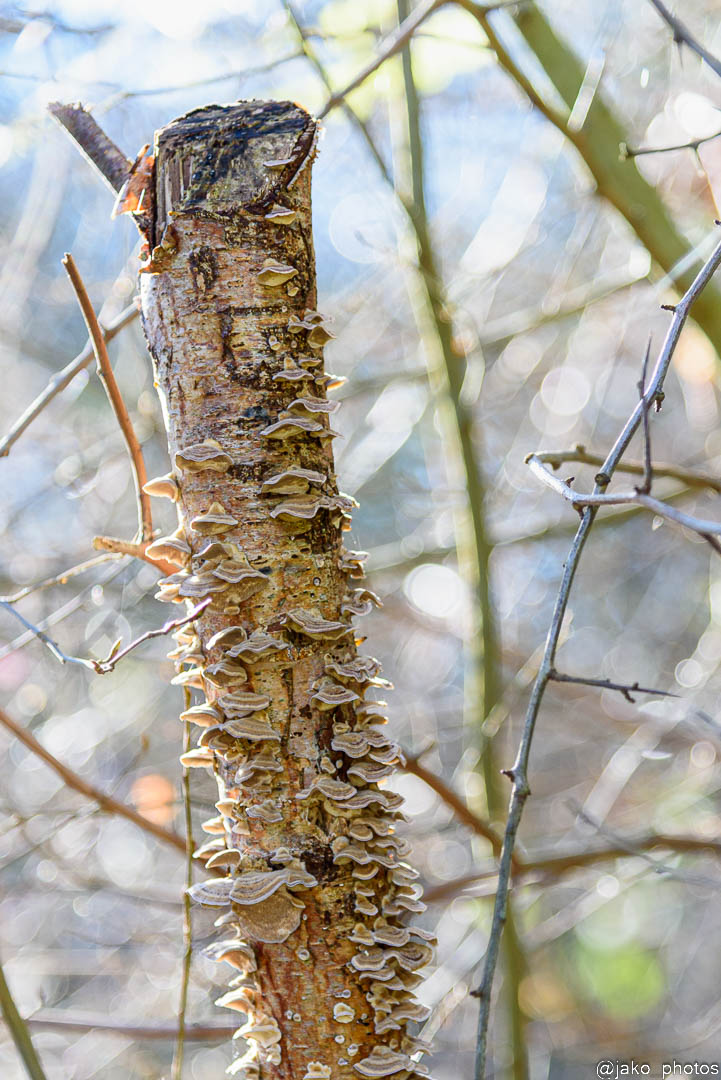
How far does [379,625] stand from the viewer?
6.74m

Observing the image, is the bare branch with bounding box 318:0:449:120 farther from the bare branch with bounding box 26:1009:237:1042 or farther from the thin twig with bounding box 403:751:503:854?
the bare branch with bounding box 26:1009:237:1042

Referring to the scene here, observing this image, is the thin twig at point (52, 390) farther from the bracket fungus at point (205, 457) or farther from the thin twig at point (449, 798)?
the thin twig at point (449, 798)

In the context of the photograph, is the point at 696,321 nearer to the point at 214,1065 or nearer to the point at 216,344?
the point at 216,344

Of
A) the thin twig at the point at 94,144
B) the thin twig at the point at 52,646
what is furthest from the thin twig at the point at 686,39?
the thin twig at the point at 52,646

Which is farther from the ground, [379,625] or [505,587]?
[505,587]

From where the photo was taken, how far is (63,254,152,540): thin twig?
1.63 meters

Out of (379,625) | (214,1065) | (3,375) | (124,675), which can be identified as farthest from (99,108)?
(214,1065)

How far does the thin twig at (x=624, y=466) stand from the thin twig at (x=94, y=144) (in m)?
0.94

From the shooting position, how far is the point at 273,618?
1424 mm

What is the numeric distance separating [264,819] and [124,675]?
4058mm

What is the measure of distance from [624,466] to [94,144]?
1327 millimetres

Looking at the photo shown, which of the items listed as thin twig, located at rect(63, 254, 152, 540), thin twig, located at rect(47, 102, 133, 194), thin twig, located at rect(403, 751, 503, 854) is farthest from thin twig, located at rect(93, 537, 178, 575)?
thin twig, located at rect(403, 751, 503, 854)

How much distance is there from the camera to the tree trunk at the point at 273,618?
136 cm

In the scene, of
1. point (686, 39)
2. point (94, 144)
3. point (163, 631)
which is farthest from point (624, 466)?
point (94, 144)
